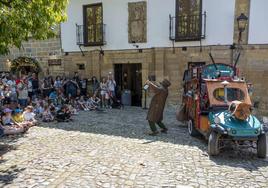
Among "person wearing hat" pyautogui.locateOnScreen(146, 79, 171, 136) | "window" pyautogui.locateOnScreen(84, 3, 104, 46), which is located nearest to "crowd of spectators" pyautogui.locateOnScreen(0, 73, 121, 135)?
"window" pyautogui.locateOnScreen(84, 3, 104, 46)

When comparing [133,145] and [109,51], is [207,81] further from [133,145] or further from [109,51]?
[109,51]

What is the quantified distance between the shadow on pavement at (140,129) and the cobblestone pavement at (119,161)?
2cm

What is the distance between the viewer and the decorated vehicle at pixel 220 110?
6.80 meters

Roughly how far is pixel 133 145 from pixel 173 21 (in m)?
7.63

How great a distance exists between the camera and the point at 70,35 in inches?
644

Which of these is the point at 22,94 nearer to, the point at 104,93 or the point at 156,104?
the point at 104,93

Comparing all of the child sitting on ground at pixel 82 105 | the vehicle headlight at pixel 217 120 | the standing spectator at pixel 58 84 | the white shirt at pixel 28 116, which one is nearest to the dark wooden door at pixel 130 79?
the child sitting on ground at pixel 82 105

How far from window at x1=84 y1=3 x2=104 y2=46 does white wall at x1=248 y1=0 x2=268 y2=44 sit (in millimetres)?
7043

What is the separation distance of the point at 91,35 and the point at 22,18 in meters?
9.13

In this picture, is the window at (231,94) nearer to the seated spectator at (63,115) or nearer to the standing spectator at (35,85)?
the seated spectator at (63,115)

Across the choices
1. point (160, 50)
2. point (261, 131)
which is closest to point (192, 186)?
point (261, 131)

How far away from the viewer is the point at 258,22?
12.2 meters

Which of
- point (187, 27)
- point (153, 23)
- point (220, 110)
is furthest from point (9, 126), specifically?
point (187, 27)

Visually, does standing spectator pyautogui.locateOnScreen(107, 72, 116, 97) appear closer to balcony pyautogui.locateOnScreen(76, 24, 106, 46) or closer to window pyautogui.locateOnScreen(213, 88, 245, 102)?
balcony pyautogui.locateOnScreen(76, 24, 106, 46)
